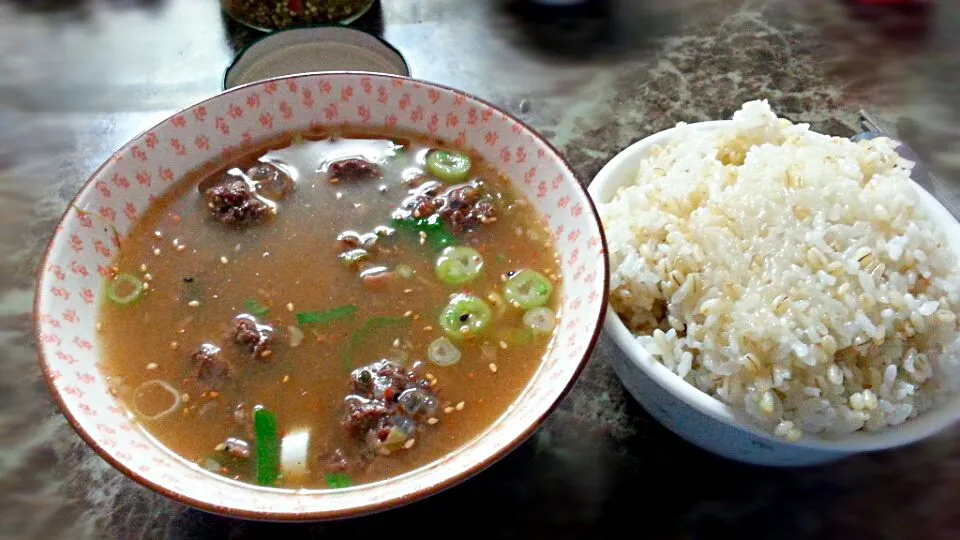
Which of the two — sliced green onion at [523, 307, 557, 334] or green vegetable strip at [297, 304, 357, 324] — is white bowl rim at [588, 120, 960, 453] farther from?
green vegetable strip at [297, 304, 357, 324]

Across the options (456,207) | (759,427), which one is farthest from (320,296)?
(759,427)

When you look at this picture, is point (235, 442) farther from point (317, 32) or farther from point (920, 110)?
A: point (920, 110)

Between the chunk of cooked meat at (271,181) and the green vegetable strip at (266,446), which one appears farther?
the chunk of cooked meat at (271,181)

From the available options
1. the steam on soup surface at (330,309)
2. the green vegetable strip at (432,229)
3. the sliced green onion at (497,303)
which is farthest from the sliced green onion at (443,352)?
the green vegetable strip at (432,229)

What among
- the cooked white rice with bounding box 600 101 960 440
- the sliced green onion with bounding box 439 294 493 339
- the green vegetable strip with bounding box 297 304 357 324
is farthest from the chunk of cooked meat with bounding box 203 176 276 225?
the cooked white rice with bounding box 600 101 960 440

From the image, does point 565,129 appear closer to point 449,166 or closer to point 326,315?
point 449,166

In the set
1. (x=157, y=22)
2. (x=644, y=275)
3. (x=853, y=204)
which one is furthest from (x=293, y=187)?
(x=157, y=22)

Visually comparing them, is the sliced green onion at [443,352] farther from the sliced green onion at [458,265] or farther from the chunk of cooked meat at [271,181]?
the chunk of cooked meat at [271,181]
